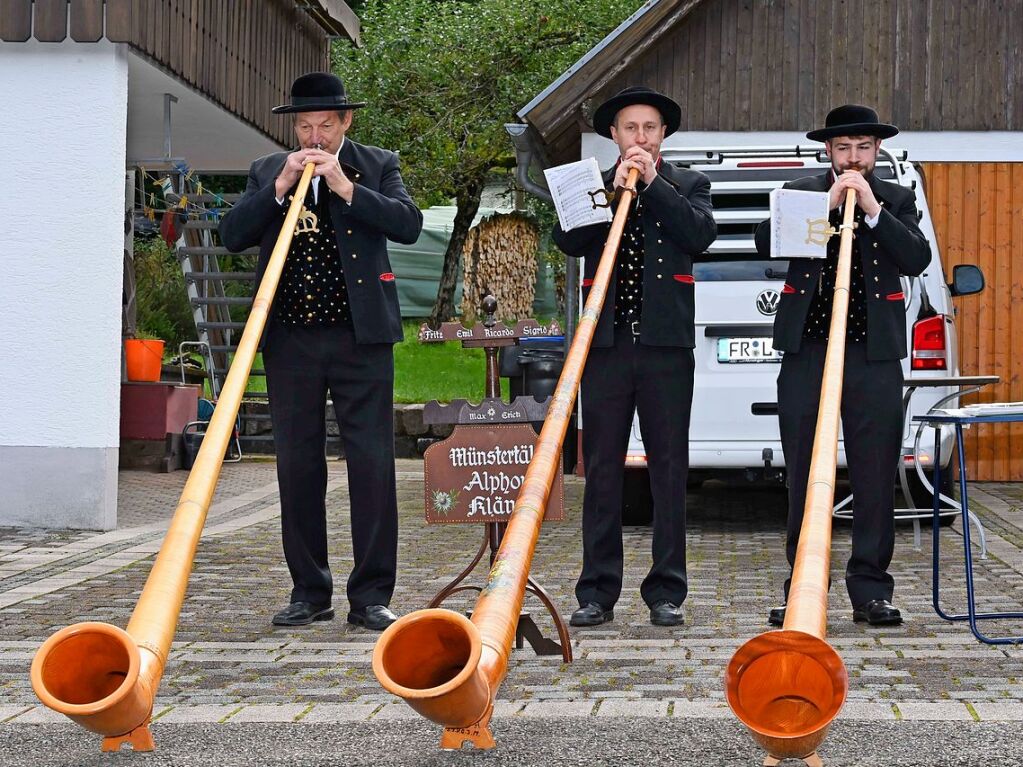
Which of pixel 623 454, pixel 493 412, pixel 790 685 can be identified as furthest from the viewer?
pixel 493 412

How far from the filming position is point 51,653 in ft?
9.52

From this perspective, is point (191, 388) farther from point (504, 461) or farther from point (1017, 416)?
point (1017, 416)

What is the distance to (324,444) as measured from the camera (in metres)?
5.35

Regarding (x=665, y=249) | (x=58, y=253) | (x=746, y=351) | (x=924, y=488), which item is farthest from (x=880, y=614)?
(x=58, y=253)

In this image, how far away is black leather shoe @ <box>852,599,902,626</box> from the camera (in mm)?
5156

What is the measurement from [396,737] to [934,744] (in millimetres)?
1225

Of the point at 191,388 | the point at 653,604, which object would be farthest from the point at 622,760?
the point at 191,388

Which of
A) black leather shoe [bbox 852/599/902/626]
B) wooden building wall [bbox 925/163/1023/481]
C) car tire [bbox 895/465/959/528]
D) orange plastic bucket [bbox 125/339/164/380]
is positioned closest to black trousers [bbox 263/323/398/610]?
black leather shoe [bbox 852/599/902/626]

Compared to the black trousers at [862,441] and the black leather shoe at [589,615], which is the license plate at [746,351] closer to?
the black trousers at [862,441]

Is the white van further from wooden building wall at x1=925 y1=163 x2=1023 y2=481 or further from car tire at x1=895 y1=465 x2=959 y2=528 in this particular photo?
wooden building wall at x1=925 y1=163 x2=1023 y2=481

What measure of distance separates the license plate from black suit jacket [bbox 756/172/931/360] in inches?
109

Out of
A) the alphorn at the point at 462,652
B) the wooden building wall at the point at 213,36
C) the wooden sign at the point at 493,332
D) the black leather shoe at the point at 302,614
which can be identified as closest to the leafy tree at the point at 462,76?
the wooden building wall at the point at 213,36

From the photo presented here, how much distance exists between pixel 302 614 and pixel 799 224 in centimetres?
219

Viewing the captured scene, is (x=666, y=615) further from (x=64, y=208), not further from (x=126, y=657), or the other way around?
(x=64, y=208)
